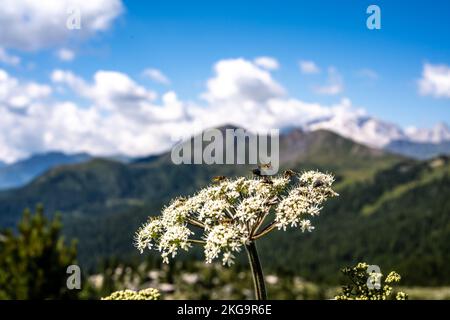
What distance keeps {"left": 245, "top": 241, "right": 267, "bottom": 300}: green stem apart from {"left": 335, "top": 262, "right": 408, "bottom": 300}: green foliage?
1.63m

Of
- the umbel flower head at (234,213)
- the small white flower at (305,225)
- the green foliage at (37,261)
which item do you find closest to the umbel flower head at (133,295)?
the umbel flower head at (234,213)

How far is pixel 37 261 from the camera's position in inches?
1531

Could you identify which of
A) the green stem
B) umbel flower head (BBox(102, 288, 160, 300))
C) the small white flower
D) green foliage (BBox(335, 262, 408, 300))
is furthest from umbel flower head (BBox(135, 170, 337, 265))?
green foliage (BBox(335, 262, 408, 300))

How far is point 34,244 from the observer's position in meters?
38.8

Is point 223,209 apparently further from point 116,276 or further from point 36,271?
point 116,276

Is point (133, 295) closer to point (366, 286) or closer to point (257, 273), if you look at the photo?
point (257, 273)

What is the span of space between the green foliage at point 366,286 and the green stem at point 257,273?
1.63m

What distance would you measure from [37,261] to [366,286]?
36.0m

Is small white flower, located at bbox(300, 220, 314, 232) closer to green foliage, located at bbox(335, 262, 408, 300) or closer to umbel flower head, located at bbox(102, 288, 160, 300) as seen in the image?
green foliage, located at bbox(335, 262, 408, 300)

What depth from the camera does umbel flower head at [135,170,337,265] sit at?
7.48m

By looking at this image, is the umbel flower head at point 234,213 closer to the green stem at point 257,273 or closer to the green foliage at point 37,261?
the green stem at point 257,273
